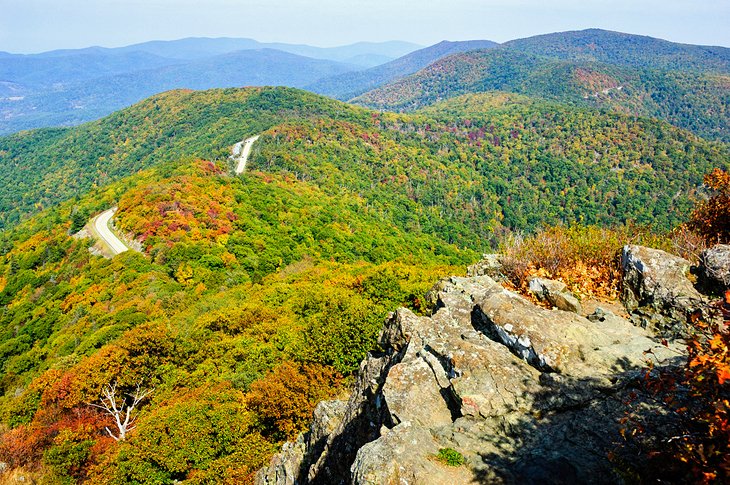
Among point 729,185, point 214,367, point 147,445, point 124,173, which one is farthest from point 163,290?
point 124,173

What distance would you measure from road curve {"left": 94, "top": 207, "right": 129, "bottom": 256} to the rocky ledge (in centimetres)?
5883

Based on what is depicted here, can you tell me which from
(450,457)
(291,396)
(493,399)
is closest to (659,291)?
(493,399)

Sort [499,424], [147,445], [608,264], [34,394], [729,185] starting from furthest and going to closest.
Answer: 1. [34,394]
2. [147,445]
3. [608,264]
4. [729,185]
5. [499,424]

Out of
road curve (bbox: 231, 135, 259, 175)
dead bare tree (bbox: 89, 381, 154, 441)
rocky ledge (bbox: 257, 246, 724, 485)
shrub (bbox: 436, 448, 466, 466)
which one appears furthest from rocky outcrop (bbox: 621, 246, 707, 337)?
road curve (bbox: 231, 135, 259, 175)

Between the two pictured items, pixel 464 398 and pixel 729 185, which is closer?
pixel 464 398

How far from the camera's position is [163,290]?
47.6 m

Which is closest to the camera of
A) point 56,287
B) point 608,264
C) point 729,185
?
point 729,185

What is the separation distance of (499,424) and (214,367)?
930 inches

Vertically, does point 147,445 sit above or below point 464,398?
below

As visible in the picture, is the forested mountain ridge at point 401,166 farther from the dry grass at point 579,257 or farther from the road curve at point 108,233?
the dry grass at point 579,257

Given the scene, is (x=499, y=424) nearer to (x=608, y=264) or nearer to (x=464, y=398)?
(x=464, y=398)

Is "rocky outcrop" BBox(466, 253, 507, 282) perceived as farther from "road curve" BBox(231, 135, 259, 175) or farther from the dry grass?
"road curve" BBox(231, 135, 259, 175)

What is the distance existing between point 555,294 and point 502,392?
4.25 metres

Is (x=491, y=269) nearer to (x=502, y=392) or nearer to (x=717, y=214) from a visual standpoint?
(x=717, y=214)
